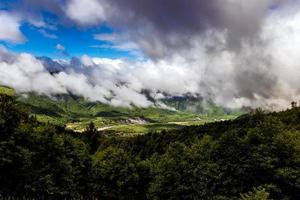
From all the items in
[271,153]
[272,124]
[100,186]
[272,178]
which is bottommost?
[100,186]

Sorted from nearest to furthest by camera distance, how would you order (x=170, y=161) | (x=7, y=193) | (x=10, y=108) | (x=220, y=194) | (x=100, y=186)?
1. (x=7, y=193)
2. (x=10, y=108)
3. (x=220, y=194)
4. (x=170, y=161)
5. (x=100, y=186)

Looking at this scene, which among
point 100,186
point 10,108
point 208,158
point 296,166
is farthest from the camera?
point 100,186

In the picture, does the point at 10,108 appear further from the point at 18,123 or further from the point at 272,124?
the point at 272,124

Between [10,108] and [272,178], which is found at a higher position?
[10,108]

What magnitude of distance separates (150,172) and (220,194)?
48800mm

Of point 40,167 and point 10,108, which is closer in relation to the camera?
point 10,108

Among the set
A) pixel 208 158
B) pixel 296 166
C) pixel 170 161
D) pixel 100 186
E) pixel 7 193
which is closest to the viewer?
pixel 7 193

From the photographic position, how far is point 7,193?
6225 centimetres

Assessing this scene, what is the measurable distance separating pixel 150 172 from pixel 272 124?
55.2m

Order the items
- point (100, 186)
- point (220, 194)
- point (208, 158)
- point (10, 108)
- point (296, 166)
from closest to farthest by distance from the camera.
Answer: point (10, 108), point (296, 166), point (220, 194), point (208, 158), point (100, 186)

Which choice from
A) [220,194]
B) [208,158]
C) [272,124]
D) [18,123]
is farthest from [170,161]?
[18,123]

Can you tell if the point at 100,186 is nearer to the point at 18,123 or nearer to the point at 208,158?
the point at 208,158

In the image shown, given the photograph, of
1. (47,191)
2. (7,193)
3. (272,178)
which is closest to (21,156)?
(7,193)

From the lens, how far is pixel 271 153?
7650cm
